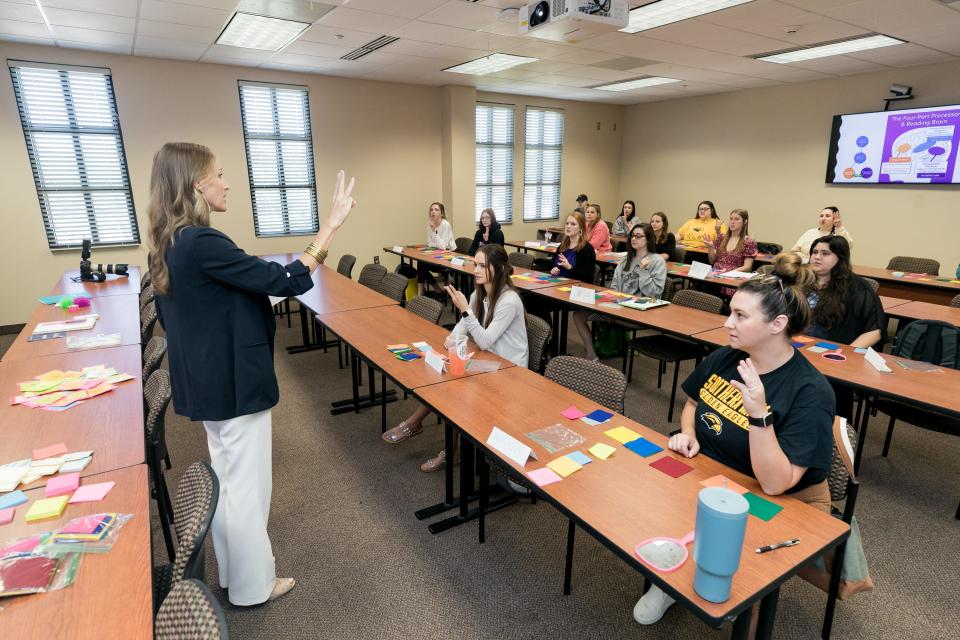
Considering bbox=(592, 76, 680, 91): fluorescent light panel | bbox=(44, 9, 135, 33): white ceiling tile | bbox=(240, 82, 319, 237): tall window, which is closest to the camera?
bbox=(44, 9, 135, 33): white ceiling tile

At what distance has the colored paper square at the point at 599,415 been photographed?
2131 millimetres

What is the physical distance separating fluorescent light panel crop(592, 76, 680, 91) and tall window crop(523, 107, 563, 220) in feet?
4.87

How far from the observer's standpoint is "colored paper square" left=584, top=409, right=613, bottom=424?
6.99 feet

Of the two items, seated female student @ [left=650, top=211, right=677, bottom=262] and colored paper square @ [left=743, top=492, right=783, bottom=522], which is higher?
seated female student @ [left=650, top=211, right=677, bottom=262]

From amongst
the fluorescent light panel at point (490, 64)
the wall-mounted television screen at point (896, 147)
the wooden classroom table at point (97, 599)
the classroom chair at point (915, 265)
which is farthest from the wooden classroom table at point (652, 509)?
the wall-mounted television screen at point (896, 147)

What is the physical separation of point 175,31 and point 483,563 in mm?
5369

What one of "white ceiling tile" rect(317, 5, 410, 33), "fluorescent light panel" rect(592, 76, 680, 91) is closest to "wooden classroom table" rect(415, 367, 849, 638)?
"white ceiling tile" rect(317, 5, 410, 33)

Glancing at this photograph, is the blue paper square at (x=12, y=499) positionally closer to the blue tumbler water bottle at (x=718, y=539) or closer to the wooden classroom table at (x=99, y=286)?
the blue tumbler water bottle at (x=718, y=539)

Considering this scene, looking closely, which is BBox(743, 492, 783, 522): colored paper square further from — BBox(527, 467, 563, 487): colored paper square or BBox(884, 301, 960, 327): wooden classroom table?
BBox(884, 301, 960, 327): wooden classroom table

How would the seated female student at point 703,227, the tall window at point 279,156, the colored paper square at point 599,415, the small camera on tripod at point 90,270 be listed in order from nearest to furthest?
the colored paper square at point 599,415 → the small camera on tripod at point 90,270 → the tall window at point 279,156 → the seated female student at point 703,227

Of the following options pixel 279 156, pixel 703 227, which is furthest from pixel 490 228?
pixel 279 156

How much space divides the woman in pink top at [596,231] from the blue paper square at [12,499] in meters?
6.36

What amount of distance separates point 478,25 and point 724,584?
483 centimetres

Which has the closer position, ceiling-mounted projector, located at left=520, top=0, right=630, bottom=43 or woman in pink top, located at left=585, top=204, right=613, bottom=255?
ceiling-mounted projector, located at left=520, top=0, right=630, bottom=43
